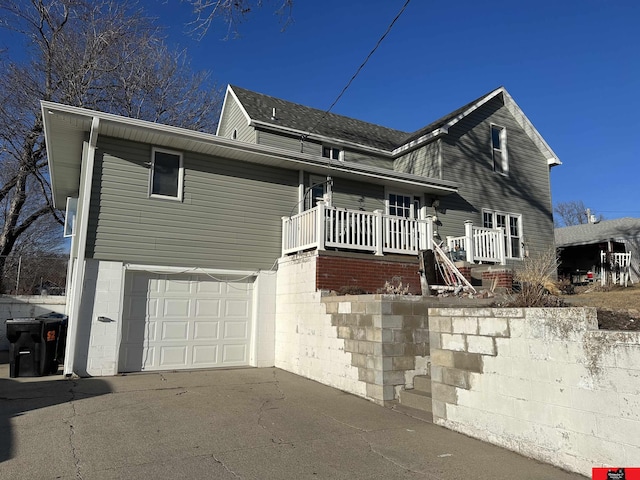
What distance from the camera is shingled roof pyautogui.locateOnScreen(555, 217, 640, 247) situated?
21.5 meters

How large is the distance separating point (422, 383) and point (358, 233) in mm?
4197

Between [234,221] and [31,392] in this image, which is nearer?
[31,392]

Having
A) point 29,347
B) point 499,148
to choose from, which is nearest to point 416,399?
point 29,347

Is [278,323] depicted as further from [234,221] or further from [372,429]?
[372,429]

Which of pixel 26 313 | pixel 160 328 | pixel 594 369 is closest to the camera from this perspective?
pixel 594 369

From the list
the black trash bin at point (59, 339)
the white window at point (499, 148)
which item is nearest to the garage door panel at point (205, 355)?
the black trash bin at point (59, 339)

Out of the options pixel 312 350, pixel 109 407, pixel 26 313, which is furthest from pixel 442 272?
pixel 26 313

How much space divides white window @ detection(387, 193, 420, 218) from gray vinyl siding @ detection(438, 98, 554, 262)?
2.84ft

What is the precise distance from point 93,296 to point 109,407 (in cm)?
330

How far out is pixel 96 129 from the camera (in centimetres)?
909

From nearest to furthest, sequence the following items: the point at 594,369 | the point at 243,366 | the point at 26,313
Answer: the point at 594,369 → the point at 243,366 → the point at 26,313

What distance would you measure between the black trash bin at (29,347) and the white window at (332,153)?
990 centimetres

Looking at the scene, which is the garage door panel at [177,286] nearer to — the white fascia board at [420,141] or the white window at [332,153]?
the white window at [332,153]

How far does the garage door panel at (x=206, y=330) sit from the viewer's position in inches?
398
